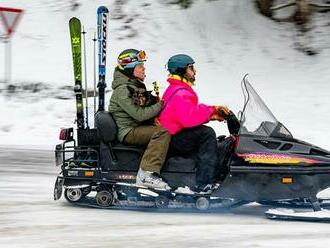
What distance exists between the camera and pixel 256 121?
29.6 ft

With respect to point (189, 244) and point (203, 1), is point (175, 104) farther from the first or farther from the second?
point (203, 1)

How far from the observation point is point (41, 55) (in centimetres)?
2209

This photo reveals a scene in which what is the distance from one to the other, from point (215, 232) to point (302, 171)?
4.28 feet

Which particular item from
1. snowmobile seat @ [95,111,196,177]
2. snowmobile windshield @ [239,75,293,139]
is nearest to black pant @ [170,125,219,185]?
snowmobile windshield @ [239,75,293,139]

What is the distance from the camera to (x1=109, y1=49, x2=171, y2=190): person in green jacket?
8.91 metres

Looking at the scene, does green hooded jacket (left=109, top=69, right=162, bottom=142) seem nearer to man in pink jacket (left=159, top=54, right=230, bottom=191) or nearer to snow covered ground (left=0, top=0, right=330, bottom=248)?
man in pink jacket (left=159, top=54, right=230, bottom=191)

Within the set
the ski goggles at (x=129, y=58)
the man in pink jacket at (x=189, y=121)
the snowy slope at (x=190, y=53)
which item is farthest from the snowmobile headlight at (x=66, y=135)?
the snowy slope at (x=190, y=53)

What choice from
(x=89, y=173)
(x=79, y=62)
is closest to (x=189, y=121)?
(x=89, y=173)

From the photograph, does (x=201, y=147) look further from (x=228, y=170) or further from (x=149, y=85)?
(x=149, y=85)

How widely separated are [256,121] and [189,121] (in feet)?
2.39

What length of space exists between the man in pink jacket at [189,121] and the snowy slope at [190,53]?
25.3ft

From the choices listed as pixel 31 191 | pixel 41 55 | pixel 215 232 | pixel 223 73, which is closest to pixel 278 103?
pixel 223 73

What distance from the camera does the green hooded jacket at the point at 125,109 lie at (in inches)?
355

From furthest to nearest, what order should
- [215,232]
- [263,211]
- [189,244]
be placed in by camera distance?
[263,211], [215,232], [189,244]
